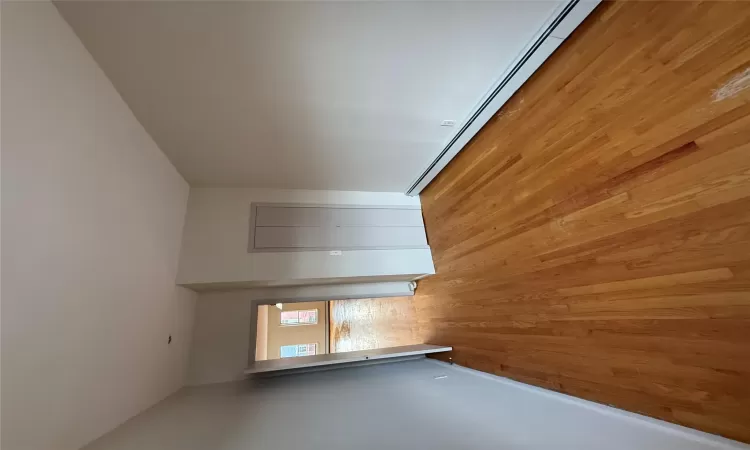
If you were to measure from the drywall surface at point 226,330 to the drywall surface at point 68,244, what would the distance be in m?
0.81

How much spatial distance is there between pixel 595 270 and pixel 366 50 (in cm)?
160

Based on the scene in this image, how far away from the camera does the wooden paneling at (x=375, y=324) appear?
3.71 m

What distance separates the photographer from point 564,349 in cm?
153

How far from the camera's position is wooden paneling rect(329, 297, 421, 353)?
12.2 feet

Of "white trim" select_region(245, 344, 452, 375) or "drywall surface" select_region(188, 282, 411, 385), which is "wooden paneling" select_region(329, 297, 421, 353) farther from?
"drywall surface" select_region(188, 282, 411, 385)

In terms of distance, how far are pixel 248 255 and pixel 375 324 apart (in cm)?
217

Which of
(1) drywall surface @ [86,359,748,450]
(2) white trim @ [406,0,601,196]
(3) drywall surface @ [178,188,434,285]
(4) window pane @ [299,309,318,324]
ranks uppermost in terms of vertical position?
(2) white trim @ [406,0,601,196]

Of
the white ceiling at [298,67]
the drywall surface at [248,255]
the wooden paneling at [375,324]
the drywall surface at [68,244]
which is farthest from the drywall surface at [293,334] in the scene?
the white ceiling at [298,67]

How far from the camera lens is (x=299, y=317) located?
6.56 metres

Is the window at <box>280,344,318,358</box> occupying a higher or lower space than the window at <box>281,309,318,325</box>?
lower

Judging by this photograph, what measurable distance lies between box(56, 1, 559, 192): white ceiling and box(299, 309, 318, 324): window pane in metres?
4.79

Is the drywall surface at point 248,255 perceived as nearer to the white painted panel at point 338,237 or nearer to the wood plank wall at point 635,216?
the white painted panel at point 338,237

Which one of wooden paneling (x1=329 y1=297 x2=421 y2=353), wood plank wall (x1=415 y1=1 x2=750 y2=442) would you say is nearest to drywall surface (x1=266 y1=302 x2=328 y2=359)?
wooden paneling (x1=329 y1=297 x2=421 y2=353)

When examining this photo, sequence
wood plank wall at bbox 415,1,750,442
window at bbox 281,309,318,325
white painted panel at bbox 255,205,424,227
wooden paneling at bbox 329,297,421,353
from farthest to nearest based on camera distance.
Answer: window at bbox 281,309,318,325
wooden paneling at bbox 329,297,421,353
white painted panel at bbox 255,205,424,227
wood plank wall at bbox 415,1,750,442
